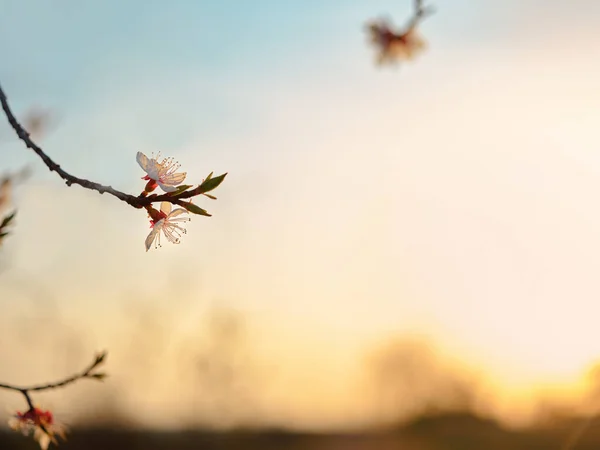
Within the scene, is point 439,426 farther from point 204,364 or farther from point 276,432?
point 204,364

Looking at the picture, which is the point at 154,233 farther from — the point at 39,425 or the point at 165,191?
the point at 39,425

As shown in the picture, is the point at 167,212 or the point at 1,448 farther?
the point at 1,448

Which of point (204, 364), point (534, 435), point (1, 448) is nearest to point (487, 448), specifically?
point (534, 435)

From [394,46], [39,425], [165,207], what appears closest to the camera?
[165,207]

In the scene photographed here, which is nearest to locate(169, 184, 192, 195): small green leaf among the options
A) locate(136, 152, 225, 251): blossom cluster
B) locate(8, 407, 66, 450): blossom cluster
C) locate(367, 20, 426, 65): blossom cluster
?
locate(136, 152, 225, 251): blossom cluster

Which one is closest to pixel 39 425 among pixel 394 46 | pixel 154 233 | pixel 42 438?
pixel 42 438

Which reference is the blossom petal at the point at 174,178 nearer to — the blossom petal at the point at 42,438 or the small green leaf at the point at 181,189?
the small green leaf at the point at 181,189

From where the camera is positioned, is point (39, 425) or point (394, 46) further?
point (394, 46)

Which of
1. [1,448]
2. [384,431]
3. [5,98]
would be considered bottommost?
[5,98]
